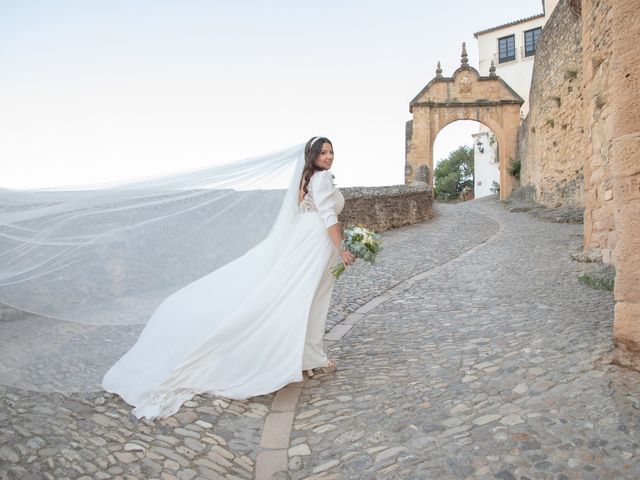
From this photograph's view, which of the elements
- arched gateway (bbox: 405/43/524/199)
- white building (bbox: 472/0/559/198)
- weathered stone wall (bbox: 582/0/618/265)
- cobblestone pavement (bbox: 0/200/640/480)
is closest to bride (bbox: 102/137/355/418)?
cobblestone pavement (bbox: 0/200/640/480)

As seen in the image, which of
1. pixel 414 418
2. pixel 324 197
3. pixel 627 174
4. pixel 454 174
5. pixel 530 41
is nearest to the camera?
pixel 414 418

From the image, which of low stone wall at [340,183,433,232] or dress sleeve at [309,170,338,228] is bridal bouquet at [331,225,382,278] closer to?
dress sleeve at [309,170,338,228]

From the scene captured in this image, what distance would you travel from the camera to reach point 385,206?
14.3 metres

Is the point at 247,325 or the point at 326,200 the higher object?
the point at 326,200

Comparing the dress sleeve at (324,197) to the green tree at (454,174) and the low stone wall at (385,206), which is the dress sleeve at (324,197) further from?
the green tree at (454,174)

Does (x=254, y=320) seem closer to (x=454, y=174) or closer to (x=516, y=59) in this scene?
(x=516, y=59)

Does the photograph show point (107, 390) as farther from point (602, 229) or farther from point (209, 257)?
point (602, 229)

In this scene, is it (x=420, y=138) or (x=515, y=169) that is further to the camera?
(x=420, y=138)

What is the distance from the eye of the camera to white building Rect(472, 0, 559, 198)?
34750 millimetres

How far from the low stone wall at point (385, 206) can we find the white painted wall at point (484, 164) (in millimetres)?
22850

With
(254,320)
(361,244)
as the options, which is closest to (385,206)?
(361,244)

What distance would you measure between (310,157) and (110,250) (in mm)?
1679

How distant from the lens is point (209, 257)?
406cm

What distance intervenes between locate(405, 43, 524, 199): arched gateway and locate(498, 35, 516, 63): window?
13546mm
